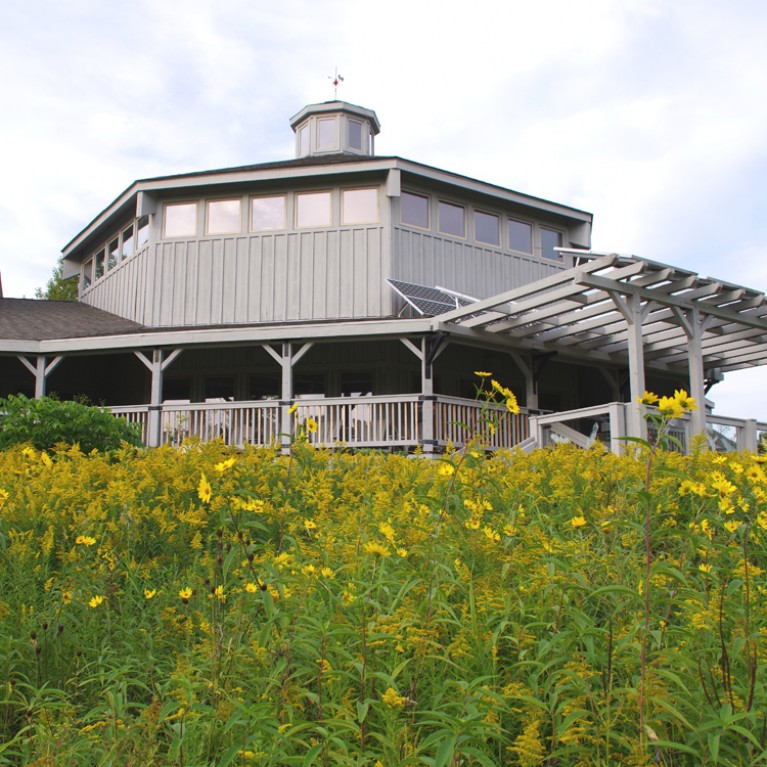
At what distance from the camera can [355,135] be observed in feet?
74.7

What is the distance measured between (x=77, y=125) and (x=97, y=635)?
17811mm

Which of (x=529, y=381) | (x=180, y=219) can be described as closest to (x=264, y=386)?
(x=180, y=219)

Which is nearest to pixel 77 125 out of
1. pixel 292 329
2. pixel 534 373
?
pixel 292 329

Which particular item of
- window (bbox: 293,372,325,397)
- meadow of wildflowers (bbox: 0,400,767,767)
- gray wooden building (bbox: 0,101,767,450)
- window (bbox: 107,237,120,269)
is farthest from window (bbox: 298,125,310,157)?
meadow of wildflowers (bbox: 0,400,767,767)

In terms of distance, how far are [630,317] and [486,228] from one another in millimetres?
6860

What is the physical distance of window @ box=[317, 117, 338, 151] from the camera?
22516 millimetres

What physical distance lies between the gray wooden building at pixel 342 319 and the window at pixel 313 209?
31 millimetres

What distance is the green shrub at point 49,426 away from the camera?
9258 mm

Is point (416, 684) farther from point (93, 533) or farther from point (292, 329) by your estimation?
point (292, 329)

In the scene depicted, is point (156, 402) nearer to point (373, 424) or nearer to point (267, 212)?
point (373, 424)

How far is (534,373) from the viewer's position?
55.7 ft

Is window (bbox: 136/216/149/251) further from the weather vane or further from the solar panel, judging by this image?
the weather vane

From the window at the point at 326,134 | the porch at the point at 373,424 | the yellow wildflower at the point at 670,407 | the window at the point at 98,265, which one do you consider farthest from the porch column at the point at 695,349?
the window at the point at 98,265

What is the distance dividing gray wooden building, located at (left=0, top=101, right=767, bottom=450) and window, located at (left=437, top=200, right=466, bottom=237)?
3 cm
